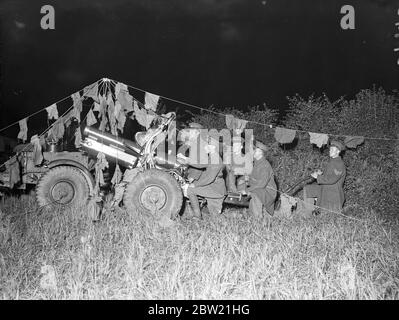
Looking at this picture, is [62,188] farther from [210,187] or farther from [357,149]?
[357,149]

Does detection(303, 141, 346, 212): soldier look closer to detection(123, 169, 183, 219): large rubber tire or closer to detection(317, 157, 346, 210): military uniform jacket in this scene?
detection(317, 157, 346, 210): military uniform jacket

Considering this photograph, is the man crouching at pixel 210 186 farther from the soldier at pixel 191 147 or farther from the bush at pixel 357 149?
the bush at pixel 357 149

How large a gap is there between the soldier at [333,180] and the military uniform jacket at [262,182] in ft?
3.15

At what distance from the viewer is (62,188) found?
7.53 metres

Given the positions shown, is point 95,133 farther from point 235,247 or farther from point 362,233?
point 362,233

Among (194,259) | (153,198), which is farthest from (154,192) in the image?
(194,259)

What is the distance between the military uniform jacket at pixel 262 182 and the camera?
7.32 metres

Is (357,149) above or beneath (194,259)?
above

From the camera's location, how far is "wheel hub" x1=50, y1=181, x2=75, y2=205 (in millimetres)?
7469

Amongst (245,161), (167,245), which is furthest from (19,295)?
(245,161)

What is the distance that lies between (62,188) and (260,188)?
391 centimetres

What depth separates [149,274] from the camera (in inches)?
156

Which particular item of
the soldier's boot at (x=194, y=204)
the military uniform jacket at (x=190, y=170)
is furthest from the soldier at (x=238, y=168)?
the soldier's boot at (x=194, y=204)
